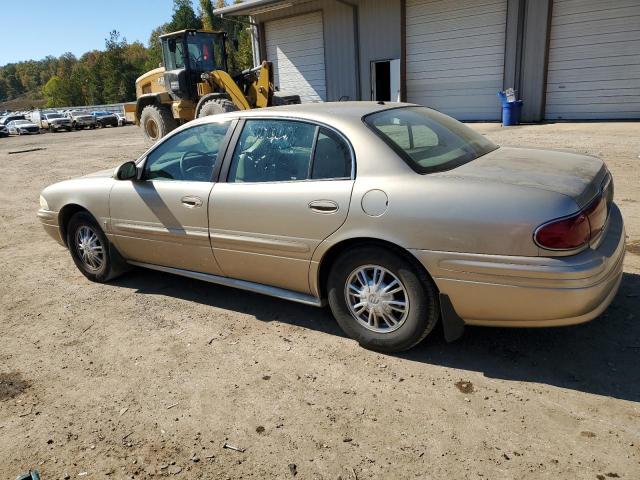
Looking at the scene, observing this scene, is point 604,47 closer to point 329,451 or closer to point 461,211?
point 461,211

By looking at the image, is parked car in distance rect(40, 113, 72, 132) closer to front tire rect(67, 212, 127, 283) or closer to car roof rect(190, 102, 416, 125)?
front tire rect(67, 212, 127, 283)

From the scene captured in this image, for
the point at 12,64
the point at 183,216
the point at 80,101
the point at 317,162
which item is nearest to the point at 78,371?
the point at 183,216

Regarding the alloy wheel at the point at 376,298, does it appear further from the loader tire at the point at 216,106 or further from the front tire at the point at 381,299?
the loader tire at the point at 216,106

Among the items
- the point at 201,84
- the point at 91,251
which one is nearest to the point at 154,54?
the point at 201,84

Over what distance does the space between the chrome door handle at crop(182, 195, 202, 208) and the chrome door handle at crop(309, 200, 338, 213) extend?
3.44 feet

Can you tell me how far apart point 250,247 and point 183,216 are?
71cm

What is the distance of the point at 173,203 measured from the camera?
4121 millimetres

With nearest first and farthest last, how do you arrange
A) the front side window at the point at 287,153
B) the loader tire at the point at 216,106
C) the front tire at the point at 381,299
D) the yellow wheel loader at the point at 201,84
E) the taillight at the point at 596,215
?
1. the taillight at the point at 596,215
2. the front tire at the point at 381,299
3. the front side window at the point at 287,153
4. the loader tire at the point at 216,106
5. the yellow wheel loader at the point at 201,84

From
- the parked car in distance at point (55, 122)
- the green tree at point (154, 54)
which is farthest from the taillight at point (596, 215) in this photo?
the green tree at point (154, 54)

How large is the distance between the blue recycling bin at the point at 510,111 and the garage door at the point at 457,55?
124 centimetres

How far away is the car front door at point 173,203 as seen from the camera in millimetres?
4012

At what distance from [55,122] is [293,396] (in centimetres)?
3903

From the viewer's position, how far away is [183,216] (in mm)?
4082

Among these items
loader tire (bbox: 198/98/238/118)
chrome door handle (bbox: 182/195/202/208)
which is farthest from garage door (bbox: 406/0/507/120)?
chrome door handle (bbox: 182/195/202/208)
